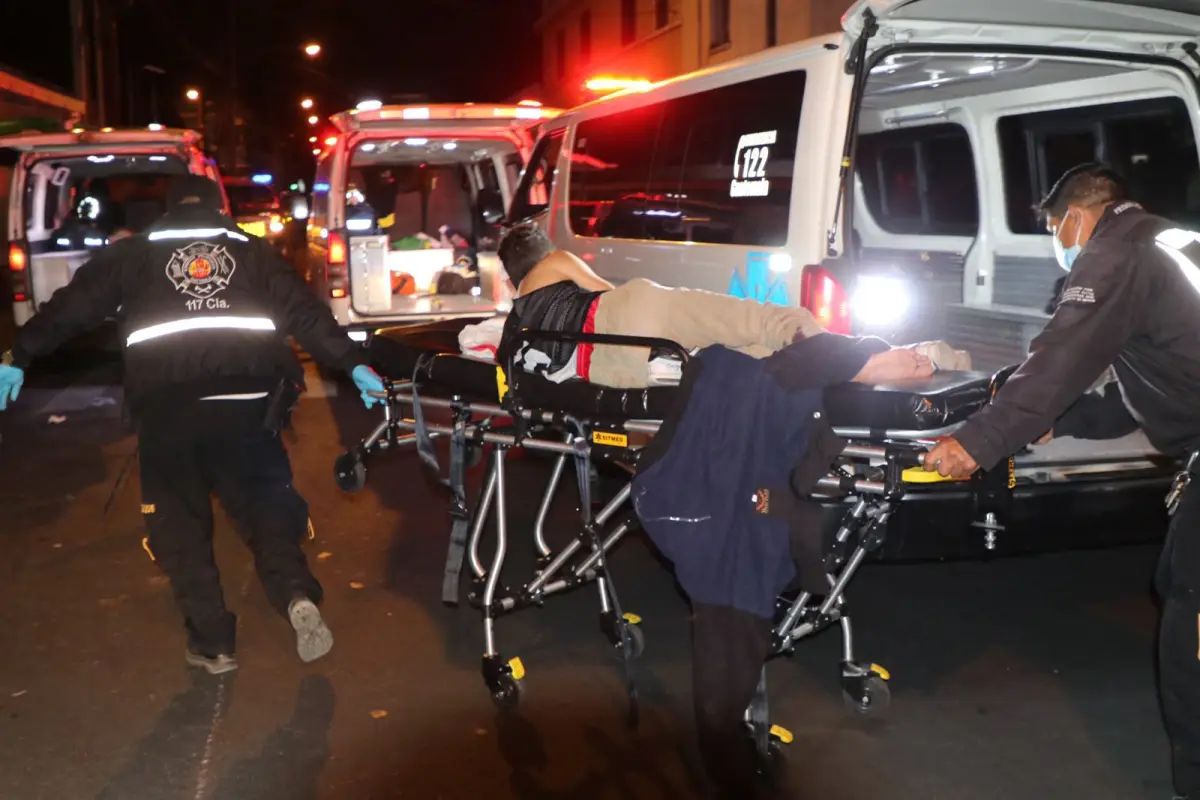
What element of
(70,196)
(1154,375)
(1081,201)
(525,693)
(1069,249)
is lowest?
(525,693)

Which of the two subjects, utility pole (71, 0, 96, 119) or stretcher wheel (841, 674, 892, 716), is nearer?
stretcher wheel (841, 674, 892, 716)

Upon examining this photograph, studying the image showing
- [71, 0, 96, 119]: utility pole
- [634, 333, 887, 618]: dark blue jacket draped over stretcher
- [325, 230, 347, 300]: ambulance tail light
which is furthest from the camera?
[71, 0, 96, 119]: utility pole

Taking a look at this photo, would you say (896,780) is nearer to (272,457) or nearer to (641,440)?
(641,440)

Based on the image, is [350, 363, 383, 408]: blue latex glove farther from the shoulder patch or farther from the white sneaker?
the shoulder patch

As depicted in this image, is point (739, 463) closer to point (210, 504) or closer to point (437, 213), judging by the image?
point (210, 504)

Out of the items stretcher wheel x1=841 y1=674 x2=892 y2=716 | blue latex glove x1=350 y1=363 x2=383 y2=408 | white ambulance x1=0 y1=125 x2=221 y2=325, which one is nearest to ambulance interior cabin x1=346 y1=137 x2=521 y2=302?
white ambulance x1=0 y1=125 x2=221 y2=325

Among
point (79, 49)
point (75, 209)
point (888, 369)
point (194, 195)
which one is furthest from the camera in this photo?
point (79, 49)

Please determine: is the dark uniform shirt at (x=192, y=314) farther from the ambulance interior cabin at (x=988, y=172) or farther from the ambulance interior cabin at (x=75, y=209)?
the ambulance interior cabin at (x=75, y=209)

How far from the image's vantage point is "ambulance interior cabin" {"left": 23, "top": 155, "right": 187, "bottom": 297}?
10.9 meters

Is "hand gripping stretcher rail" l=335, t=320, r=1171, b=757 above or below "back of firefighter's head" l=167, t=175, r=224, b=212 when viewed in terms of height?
below

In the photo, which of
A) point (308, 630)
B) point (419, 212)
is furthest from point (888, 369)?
point (419, 212)

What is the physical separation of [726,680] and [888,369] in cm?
104

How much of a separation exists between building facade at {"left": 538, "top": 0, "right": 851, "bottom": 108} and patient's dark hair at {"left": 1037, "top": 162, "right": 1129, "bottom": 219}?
911cm

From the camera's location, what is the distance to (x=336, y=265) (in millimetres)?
9672
